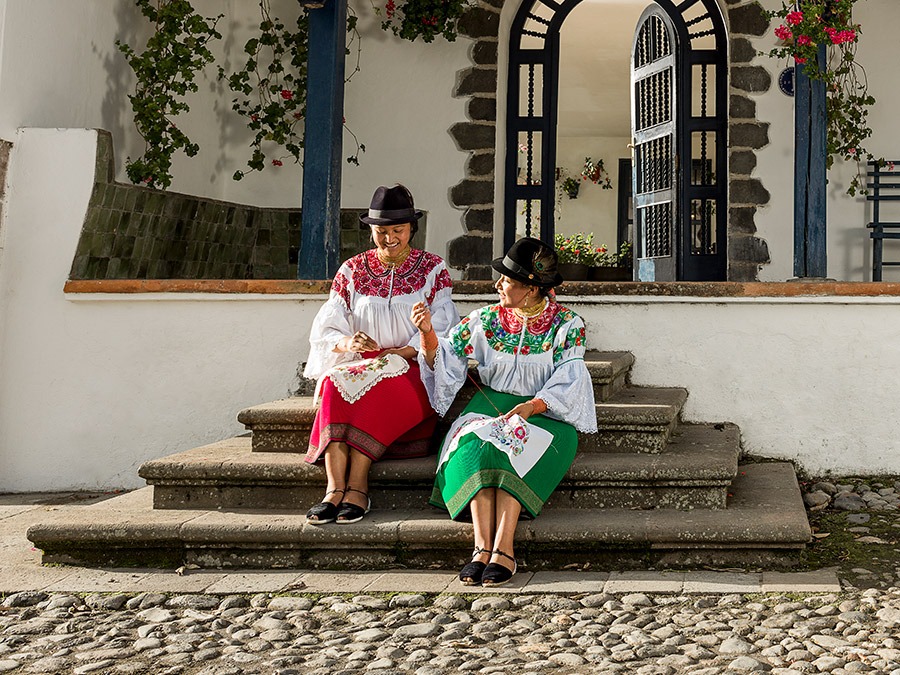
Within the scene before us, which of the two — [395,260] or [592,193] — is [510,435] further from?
[592,193]

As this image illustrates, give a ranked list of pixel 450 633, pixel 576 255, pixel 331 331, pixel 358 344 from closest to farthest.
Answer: pixel 450 633
pixel 358 344
pixel 331 331
pixel 576 255

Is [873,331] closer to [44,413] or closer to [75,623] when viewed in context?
[75,623]

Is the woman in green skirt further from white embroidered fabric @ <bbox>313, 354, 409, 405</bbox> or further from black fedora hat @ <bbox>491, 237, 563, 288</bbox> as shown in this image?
white embroidered fabric @ <bbox>313, 354, 409, 405</bbox>

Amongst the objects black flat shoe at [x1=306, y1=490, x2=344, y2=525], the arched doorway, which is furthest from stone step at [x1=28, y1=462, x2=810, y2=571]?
the arched doorway

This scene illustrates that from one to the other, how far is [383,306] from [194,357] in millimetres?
1397

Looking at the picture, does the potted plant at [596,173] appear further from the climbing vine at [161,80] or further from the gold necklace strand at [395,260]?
the gold necklace strand at [395,260]

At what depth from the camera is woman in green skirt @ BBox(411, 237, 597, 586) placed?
11.7 ft

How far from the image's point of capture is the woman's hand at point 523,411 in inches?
147

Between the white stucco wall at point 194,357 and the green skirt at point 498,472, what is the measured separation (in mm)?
1390

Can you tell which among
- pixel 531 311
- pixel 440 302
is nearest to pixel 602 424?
pixel 531 311

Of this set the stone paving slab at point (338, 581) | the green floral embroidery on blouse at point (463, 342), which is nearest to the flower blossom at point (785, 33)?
the green floral embroidery on blouse at point (463, 342)

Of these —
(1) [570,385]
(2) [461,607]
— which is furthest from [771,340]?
(2) [461,607]

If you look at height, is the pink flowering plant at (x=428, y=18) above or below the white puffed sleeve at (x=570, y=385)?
above

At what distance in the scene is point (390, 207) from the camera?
4.23 m
